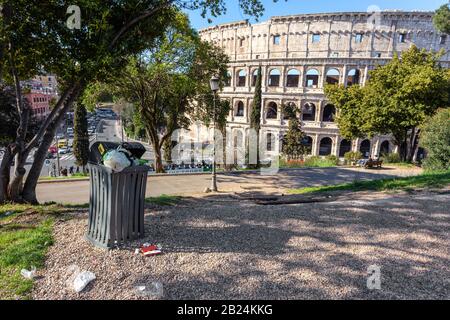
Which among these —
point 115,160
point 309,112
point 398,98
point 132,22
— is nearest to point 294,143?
point 398,98

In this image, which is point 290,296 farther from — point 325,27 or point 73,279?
point 325,27

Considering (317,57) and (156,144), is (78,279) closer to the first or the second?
(156,144)

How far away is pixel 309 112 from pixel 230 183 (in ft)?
102

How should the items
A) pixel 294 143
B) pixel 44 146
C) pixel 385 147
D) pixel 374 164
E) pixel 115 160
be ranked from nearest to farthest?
pixel 115 160
pixel 44 146
pixel 374 164
pixel 294 143
pixel 385 147

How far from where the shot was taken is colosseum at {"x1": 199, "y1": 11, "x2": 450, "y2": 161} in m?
36.3

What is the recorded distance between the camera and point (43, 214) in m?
A: 5.96

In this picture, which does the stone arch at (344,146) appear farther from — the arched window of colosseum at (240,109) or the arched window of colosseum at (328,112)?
the arched window of colosseum at (240,109)

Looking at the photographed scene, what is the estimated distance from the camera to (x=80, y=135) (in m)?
28.0

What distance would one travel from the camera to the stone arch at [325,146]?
3944cm

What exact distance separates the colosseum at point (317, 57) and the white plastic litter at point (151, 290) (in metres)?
35.5

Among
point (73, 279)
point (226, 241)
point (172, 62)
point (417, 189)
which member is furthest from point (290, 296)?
point (172, 62)

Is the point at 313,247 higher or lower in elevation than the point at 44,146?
lower

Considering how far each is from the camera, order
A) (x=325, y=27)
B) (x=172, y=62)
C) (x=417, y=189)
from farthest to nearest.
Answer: (x=325, y=27) → (x=172, y=62) → (x=417, y=189)
